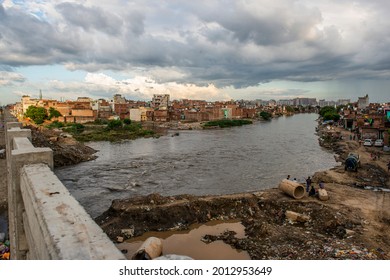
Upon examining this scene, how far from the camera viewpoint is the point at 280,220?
12.2m

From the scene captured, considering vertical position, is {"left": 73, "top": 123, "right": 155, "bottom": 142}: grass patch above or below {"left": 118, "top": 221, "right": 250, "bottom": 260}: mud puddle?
above

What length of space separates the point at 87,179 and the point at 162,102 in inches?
3504

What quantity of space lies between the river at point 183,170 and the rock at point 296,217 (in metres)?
5.05

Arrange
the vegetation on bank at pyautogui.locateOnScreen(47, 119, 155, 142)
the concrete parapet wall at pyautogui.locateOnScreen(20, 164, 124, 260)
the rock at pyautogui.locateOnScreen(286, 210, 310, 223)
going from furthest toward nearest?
the vegetation on bank at pyautogui.locateOnScreen(47, 119, 155, 142) → the rock at pyautogui.locateOnScreen(286, 210, 310, 223) → the concrete parapet wall at pyautogui.locateOnScreen(20, 164, 124, 260)

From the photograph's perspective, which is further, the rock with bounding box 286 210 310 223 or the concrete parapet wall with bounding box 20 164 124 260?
the rock with bounding box 286 210 310 223

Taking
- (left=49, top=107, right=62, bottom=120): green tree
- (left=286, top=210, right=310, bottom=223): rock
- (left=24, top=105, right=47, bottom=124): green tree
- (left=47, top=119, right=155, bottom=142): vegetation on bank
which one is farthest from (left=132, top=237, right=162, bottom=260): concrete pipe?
(left=49, top=107, right=62, bottom=120): green tree

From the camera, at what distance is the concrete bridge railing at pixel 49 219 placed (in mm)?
2898

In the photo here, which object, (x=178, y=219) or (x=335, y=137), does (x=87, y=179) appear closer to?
(x=178, y=219)

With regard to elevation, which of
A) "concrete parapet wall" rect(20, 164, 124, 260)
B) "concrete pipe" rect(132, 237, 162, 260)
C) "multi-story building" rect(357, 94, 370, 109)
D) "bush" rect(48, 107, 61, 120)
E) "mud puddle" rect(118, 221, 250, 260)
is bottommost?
"mud puddle" rect(118, 221, 250, 260)

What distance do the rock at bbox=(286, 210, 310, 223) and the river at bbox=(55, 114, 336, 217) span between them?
505 centimetres

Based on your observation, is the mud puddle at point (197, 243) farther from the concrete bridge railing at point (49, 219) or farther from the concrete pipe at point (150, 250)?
the concrete bridge railing at point (49, 219)

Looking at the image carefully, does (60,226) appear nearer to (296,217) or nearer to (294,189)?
(296,217)

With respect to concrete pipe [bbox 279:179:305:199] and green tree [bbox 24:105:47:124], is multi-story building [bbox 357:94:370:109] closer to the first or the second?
green tree [bbox 24:105:47:124]

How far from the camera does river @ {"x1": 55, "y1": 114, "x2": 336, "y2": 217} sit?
56.7ft
